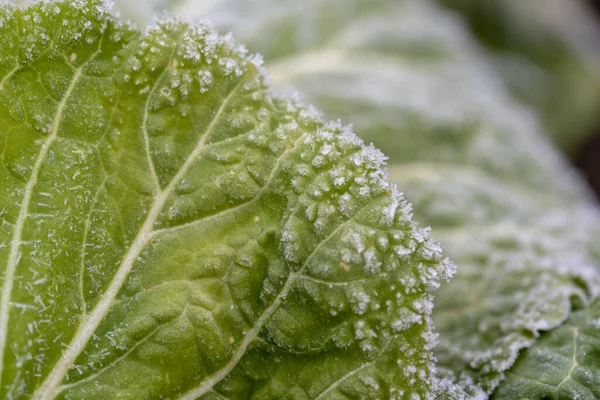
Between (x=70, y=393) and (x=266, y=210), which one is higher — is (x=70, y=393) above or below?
below

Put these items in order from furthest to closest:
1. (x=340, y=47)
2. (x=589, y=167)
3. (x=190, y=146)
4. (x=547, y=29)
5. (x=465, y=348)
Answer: (x=589, y=167) < (x=547, y=29) < (x=340, y=47) < (x=465, y=348) < (x=190, y=146)

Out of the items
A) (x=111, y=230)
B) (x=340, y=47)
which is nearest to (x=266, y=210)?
(x=111, y=230)

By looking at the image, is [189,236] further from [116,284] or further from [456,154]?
[456,154]

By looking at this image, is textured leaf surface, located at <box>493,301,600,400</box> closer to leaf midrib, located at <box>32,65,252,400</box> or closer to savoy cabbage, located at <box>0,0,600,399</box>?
savoy cabbage, located at <box>0,0,600,399</box>

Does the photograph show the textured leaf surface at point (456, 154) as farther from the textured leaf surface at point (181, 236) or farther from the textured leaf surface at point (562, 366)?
the textured leaf surface at point (181, 236)

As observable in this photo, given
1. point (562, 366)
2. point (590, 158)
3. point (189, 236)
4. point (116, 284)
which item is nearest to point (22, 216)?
point (116, 284)

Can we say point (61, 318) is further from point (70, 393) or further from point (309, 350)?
point (309, 350)

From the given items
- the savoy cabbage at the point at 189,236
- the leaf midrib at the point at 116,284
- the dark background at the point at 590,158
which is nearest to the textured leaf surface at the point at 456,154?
the savoy cabbage at the point at 189,236
